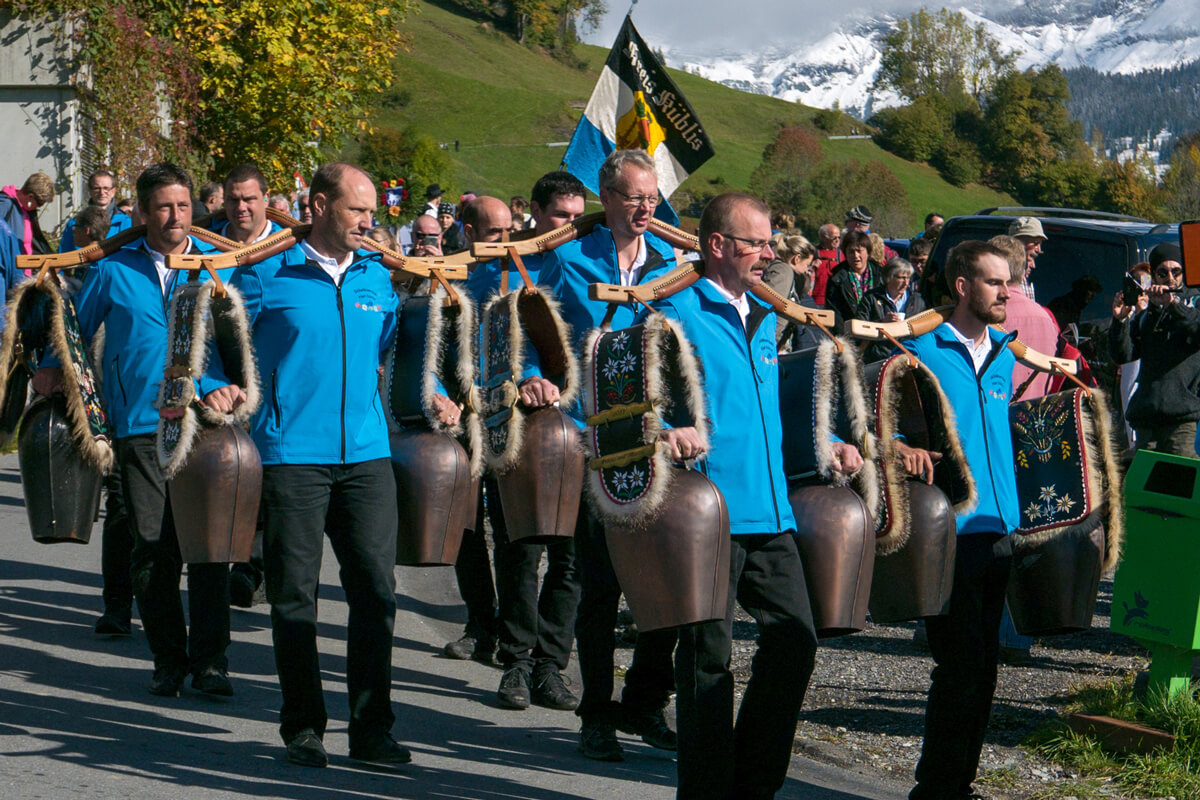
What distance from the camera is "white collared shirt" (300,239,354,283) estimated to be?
5254mm

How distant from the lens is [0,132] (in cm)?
2327

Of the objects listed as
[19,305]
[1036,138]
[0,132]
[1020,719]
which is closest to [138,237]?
[19,305]

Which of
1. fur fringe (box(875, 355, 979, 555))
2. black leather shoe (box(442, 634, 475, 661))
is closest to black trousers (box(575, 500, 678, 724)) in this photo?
fur fringe (box(875, 355, 979, 555))

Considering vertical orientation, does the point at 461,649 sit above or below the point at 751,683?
below

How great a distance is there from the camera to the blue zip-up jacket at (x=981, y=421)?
4.93m

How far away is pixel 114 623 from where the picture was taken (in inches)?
287

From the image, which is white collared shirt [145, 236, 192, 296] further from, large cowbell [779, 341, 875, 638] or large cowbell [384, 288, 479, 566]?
large cowbell [779, 341, 875, 638]

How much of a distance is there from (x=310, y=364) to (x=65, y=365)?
1338mm

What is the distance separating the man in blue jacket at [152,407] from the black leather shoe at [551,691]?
1.28 meters

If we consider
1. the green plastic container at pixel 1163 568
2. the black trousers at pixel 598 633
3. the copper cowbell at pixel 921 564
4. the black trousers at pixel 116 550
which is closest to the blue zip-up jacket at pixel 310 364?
the black trousers at pixel 598 633

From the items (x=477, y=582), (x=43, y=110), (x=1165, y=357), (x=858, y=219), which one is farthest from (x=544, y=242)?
(x=43, y=110)

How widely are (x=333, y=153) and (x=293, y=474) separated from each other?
2500 cm

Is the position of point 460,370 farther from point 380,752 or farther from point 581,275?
point 380,752

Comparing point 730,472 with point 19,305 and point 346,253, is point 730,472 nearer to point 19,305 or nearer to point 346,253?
point 346,253
